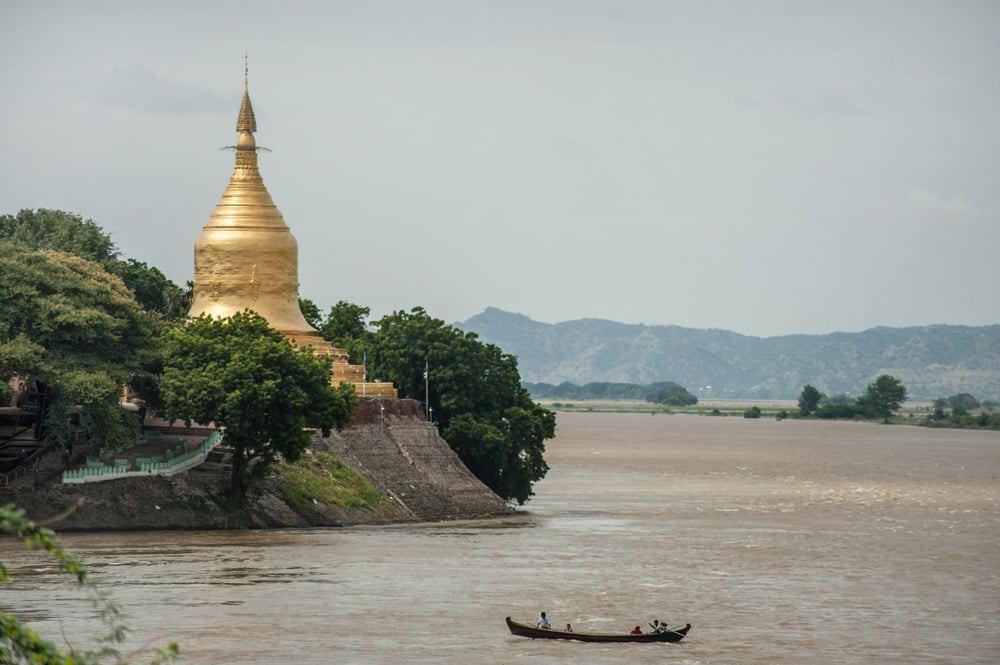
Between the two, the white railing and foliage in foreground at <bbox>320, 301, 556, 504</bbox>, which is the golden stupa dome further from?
the white railing

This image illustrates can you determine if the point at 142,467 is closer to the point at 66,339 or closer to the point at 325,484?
the point at 66,339

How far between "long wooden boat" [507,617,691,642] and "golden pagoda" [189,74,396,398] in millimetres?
39157

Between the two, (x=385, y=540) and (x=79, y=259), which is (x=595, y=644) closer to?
(x=385, y=540)

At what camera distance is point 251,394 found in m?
69.6

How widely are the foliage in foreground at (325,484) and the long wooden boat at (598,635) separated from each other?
1092 inches

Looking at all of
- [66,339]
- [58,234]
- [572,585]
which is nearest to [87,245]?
[58,234]

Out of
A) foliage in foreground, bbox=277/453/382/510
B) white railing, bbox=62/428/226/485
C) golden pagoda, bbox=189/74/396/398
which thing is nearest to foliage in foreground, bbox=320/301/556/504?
golden pagoda, bbox=189/74/396/398

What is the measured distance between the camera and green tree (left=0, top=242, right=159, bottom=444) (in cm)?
6662

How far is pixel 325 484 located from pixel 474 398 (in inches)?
567

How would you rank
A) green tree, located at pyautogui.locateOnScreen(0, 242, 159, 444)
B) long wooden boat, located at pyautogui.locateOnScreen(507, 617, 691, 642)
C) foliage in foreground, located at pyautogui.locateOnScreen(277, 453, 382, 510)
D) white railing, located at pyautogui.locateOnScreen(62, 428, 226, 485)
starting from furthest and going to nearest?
foliage in foreground, located at pyautogui.locateOnScreen(277, 453, 382, 510) < white railing, located at pyautogui.locateOnScreen(62, 428, 226, 485) < green tree, located at pyautogui.locateOnScreen(0, 242, 159, 444) < long wooden boat, located at pyautogui.locateOnScreen(507, 617, 691, 642)

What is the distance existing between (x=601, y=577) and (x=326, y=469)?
825 inches

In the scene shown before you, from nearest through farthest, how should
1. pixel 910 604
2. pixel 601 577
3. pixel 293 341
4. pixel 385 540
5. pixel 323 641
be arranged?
1. pixel 323 641
2. pixel 910 604
3. pixel 601 577
4. pixel 385 540
5. pixel 293 341

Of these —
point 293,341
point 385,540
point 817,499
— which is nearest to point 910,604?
point 385,540

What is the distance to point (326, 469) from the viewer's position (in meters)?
76.3
